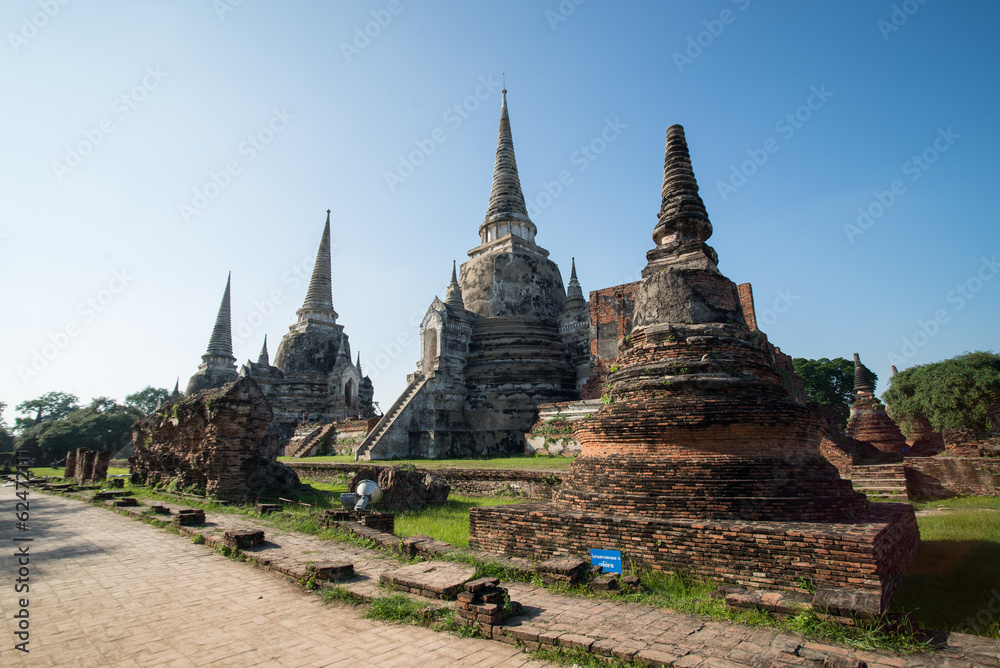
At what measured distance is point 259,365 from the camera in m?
32.8

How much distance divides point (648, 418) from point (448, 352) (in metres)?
16.4

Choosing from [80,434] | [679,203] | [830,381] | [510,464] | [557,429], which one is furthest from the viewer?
[830,381]

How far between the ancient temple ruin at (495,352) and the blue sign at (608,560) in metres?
14.5

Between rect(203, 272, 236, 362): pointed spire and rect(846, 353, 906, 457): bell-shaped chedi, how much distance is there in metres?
38.5

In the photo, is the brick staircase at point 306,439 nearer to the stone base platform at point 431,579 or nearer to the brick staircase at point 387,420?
the brick staircase at point 387,420

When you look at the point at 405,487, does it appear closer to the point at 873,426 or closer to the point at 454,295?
the point at 454,295

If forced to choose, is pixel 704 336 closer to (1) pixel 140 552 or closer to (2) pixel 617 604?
(2) pixel 617 604

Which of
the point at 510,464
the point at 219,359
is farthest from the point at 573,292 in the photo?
the point at 219,359

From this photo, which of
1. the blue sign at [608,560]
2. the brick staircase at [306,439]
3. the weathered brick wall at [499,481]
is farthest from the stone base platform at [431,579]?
the brick staircase at [306,439]

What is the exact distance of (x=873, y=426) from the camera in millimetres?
23859

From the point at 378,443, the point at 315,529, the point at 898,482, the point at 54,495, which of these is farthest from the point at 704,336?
the point at 54,495

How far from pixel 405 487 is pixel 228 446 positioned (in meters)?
4.65

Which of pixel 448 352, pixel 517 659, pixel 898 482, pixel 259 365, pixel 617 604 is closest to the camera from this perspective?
pixel 517 659

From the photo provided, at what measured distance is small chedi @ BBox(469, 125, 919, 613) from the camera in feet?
17.2
